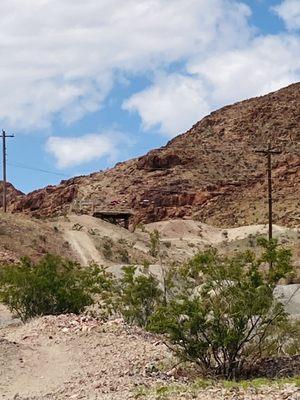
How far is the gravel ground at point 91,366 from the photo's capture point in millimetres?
10891

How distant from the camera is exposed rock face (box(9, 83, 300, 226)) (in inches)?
3615

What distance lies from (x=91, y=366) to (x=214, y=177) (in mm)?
85602

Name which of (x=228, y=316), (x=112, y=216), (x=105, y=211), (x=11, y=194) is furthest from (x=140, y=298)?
(x=11, y=194)

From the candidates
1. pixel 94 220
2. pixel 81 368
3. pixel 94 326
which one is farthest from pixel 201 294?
pixel 94 220

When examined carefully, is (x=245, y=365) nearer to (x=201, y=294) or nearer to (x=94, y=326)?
(x=201, y=294)

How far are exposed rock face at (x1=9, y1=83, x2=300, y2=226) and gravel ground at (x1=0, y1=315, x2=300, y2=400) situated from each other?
6542cm

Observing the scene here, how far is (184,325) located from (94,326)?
4.71m

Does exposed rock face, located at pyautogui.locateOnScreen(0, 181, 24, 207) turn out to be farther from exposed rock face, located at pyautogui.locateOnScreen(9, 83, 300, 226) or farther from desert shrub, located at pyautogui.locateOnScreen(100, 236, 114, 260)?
desert shrub, located at pyautogui.locateOnScreen(100, 236, 114, 260)

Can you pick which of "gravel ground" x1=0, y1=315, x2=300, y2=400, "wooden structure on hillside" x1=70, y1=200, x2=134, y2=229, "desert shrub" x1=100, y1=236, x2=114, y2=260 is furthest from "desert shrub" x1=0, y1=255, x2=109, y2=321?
"wooden structure on hillside" x1=70, y1=200, x2=134, y2=229

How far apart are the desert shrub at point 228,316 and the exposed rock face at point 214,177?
68.0 m

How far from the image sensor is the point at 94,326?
57.7 feet

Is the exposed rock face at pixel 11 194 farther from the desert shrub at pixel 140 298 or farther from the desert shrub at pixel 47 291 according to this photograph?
the desert shrub at pixel 140 298

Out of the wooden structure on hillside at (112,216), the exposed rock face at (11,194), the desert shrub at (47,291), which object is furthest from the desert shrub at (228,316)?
the exposed rock face at (11,194)

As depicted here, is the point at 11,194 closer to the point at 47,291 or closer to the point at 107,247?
the point at 107,247
